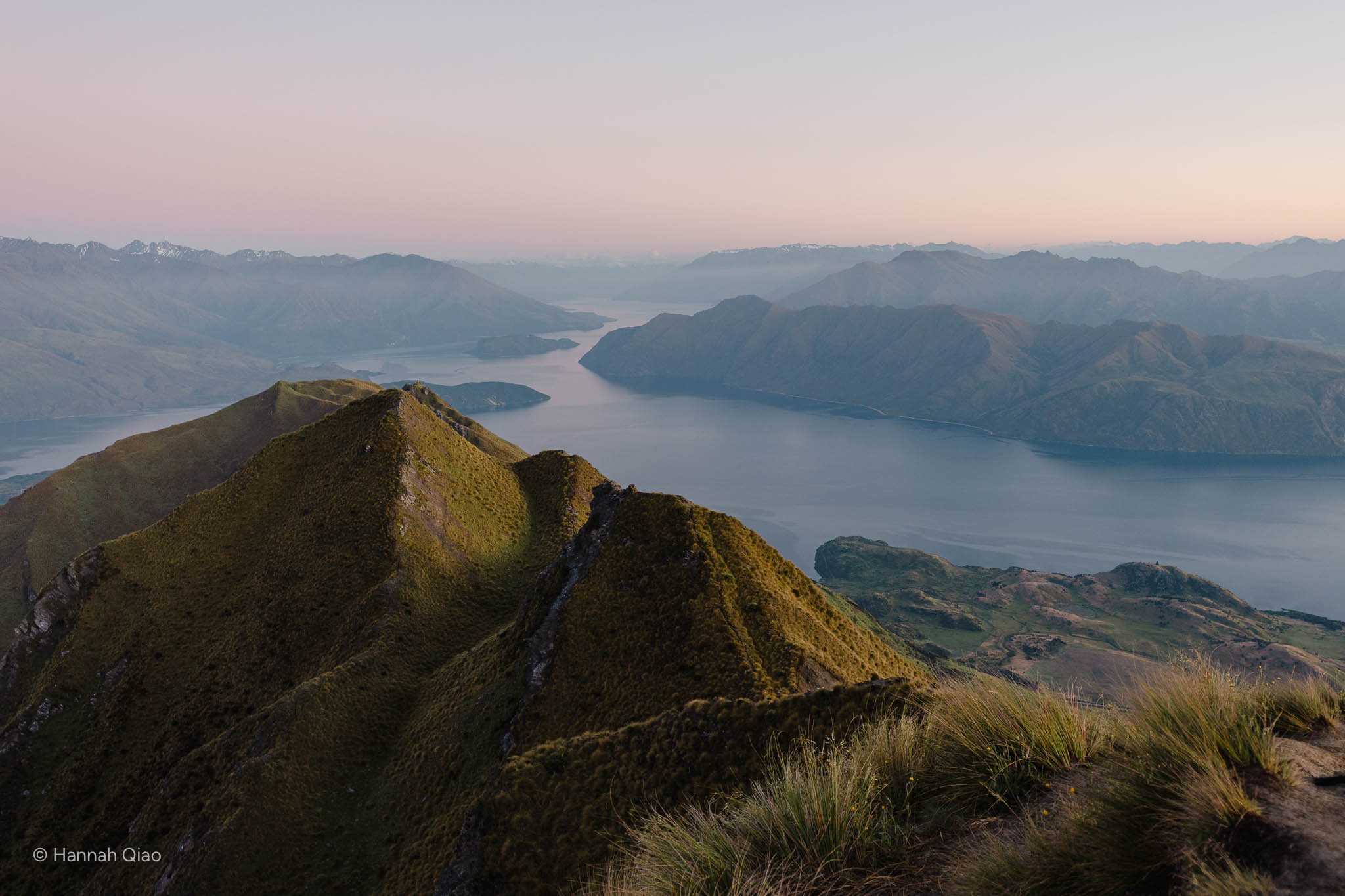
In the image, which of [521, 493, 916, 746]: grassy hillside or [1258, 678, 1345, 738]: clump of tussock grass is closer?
[1258, 678, 1345, 738]: clump of tussock grass

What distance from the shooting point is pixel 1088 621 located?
6590 inches

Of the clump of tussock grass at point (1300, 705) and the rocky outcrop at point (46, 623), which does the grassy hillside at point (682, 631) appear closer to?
the clump of tussock grass at point (1300, 705)

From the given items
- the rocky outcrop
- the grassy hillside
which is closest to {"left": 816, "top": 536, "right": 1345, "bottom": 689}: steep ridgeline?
the grassy hillside

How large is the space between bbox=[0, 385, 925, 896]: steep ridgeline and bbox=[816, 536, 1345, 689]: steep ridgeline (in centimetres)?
13388

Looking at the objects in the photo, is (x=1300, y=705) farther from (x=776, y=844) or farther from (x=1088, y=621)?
(x=1088, y=621)

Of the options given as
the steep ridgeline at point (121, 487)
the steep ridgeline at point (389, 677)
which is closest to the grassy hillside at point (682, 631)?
the steep ridgeline at point (389, 677)

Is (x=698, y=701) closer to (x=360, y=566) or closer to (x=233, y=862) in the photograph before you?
(x=233, y=862)

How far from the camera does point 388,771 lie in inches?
1141

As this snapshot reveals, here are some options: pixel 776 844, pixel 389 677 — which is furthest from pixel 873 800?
pixel 389 677

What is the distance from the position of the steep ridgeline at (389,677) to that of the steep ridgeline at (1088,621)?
133876 millimetres

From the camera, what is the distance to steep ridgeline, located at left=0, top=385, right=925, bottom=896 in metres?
17.6

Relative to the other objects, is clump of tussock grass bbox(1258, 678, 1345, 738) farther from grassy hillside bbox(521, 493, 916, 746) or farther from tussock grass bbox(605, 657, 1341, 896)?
grassy hillside bbox(521, 493, 916, 746)

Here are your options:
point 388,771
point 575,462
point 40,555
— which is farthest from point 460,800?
point 40,555

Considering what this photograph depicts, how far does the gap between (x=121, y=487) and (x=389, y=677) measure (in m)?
97.2
